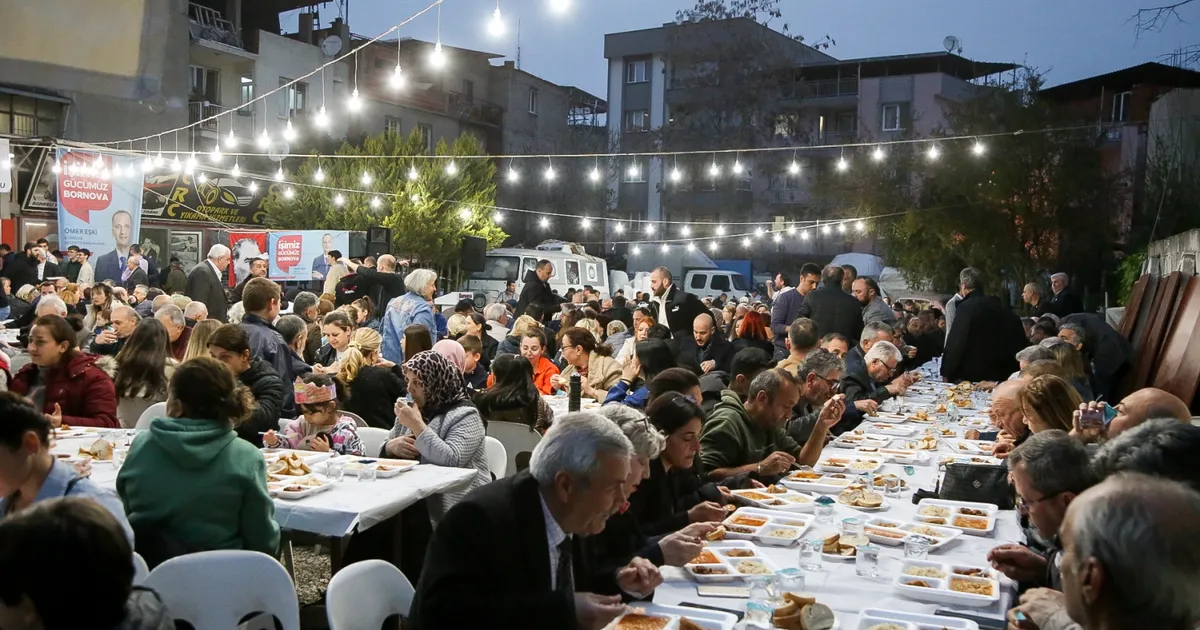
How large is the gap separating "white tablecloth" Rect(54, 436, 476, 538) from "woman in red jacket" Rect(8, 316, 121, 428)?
102 cm

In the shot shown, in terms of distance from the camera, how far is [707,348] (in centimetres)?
865

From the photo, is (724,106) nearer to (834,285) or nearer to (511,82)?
(511,82)

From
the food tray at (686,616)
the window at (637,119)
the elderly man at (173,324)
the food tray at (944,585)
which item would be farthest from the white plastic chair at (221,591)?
the window at (637,119)

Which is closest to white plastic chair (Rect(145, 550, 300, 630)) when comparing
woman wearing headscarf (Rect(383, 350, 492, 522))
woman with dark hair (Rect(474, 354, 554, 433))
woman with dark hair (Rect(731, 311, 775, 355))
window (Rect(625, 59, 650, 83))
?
woman wearing headscarf (Rect(383, 350, 492, 522))

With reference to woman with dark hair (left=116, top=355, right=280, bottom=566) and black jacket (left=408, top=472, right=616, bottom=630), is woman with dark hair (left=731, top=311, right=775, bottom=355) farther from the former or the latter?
black jacket (left=408, top=472, right=616, bottom=630)

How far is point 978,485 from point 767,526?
1.33 m

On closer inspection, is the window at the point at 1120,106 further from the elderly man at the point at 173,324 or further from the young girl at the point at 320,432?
the young girl at the point at 320,432

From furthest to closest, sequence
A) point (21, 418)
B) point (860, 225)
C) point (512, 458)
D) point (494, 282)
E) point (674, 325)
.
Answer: point (860, 225) → point (494, 282) → point (674, 325) → point (512, 458) → point (21, 418)

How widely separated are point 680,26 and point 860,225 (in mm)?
15661

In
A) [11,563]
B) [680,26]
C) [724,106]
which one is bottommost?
[11,563]

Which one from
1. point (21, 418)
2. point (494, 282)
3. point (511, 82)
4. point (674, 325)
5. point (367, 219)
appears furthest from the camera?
point (511, 82)

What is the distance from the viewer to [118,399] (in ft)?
19.9

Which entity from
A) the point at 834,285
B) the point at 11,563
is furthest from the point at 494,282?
the point at 11,563

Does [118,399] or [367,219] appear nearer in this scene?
[118,399]
